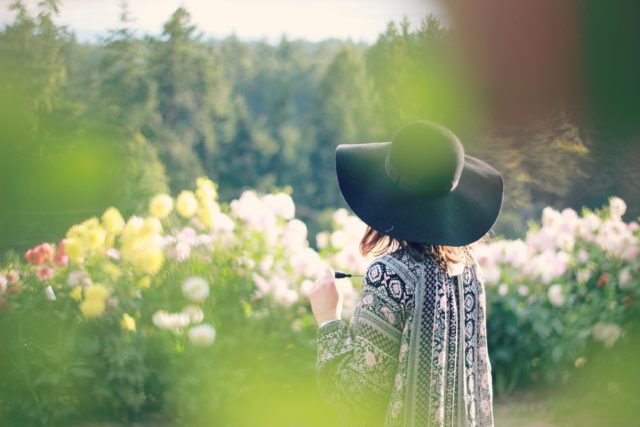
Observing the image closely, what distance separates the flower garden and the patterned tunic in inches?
48.7

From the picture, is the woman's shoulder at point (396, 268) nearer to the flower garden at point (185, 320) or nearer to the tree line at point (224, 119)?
the flower garden at point (185, 320)

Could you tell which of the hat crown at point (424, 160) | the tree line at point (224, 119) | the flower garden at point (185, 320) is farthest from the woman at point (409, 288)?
the tree line at point (224, 119)

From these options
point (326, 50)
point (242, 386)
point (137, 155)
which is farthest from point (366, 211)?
point (326, 50)

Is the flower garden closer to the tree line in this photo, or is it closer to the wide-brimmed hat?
the tree line

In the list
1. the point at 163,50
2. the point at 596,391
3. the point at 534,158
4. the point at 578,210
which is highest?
the point at 163,50

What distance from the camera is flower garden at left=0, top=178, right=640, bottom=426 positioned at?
257cm

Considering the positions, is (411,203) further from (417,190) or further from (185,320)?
(185,320)

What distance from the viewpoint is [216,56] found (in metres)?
3.17

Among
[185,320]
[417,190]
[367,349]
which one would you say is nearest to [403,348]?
[367,349]

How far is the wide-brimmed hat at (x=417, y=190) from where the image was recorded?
4.43ft

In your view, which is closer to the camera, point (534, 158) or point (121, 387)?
point (121, 387)

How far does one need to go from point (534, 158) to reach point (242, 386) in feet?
6.61

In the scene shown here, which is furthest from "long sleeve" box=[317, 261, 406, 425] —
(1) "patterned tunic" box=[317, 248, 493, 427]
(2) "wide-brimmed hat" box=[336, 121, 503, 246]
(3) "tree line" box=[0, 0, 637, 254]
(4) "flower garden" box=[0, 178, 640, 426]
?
(3) "tree line" box=[0, 0, 637, 254]

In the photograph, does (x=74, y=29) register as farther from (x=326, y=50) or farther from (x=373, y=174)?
(x=373, y=174)
